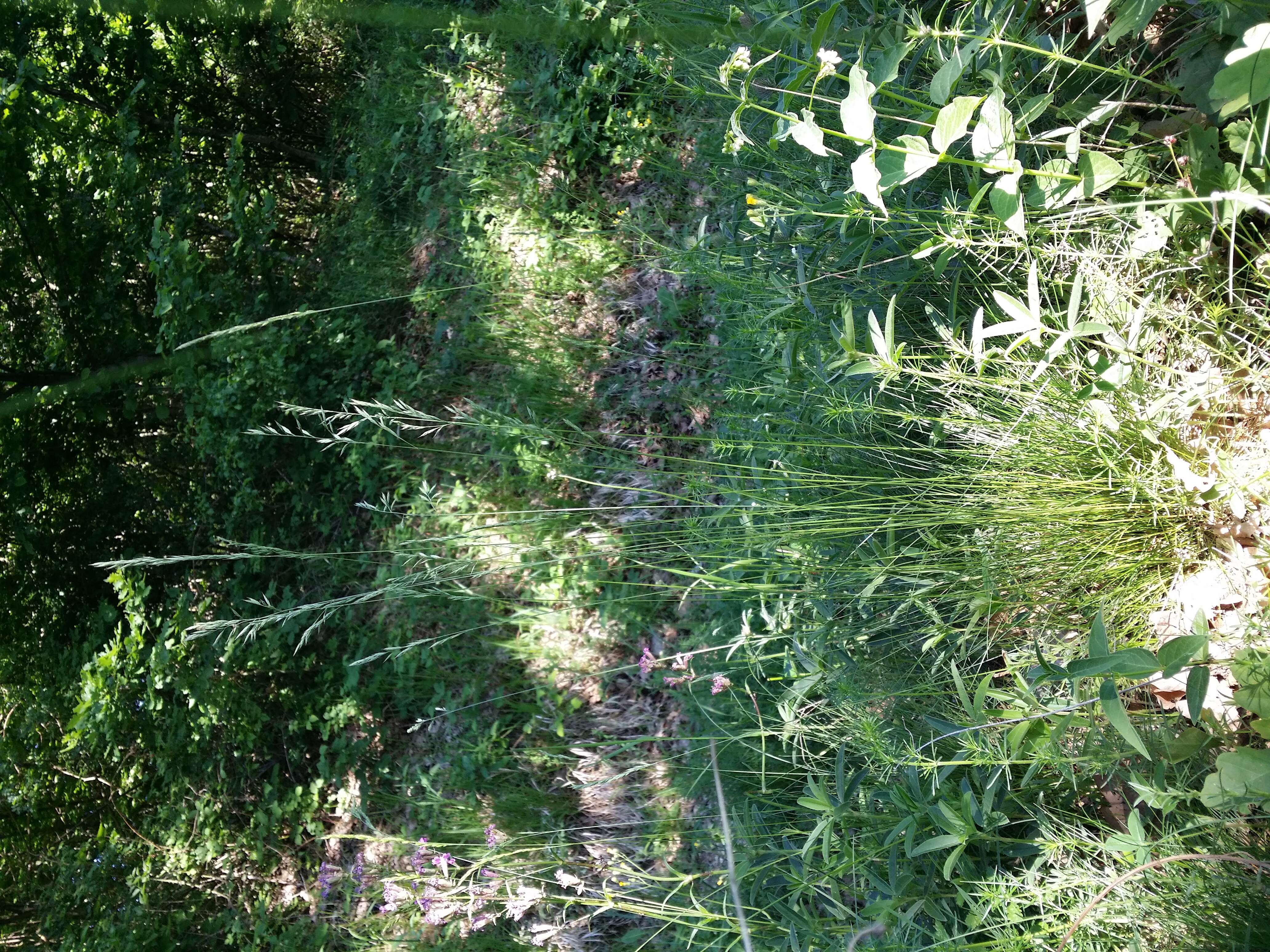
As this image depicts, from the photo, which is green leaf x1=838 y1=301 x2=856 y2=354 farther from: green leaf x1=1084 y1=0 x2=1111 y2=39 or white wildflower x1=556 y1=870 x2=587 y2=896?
white wildflower x1=556 y1=870 x2=587 y2=896

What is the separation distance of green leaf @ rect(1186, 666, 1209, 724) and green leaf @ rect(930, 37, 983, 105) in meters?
0.84

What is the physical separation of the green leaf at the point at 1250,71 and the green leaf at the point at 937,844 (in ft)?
3.67

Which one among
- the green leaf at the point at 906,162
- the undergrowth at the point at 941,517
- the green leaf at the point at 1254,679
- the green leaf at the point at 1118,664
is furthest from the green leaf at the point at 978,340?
the green leaf at the point at 1254,679

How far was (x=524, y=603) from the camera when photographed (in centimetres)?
314

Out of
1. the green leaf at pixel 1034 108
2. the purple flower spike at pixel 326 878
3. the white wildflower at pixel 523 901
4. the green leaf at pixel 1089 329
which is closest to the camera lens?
the green leaf at pixel 1089 329

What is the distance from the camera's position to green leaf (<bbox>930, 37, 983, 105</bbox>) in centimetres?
116

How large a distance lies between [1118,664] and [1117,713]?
62mm

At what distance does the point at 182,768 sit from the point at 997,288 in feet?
12.4

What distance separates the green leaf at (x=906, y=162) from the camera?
113cm

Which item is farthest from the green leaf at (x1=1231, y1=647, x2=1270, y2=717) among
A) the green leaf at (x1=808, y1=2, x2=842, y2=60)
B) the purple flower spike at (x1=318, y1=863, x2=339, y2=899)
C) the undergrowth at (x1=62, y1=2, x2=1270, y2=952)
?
the purple flower spike at (x1=318, y1=863, x2=339, y2=899)

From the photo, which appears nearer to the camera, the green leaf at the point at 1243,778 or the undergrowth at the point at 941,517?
the green leaf at the point at 1243,778

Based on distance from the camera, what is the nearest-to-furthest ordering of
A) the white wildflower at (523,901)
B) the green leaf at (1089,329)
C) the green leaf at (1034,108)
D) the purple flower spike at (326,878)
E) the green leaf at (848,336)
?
the green leaf at (1089,329), the green leaf at (1034,108), the green leaf at (848,336), the white wildflower at (523,901), the purple flower spike at (326,878)

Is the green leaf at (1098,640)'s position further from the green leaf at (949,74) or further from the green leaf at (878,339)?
the green leaf at (949,74)

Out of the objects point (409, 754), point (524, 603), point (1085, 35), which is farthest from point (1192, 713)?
point (409, 754)
